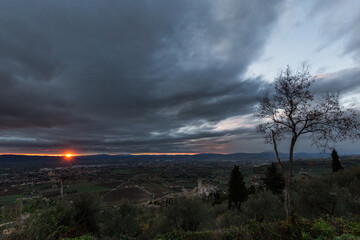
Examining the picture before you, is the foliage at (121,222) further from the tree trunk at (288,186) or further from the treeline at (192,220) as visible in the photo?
the tree trunk at (288,186)

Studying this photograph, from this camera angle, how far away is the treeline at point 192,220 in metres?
7.27

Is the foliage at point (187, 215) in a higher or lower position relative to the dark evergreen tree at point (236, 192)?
higher

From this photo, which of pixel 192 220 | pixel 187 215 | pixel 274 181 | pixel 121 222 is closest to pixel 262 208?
pixel 192 220

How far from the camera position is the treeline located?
23.8 ft

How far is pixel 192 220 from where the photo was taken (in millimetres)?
21688

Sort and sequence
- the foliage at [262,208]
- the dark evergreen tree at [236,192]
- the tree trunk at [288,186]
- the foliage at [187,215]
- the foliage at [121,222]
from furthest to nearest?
the dark evergreen tree at [236,192]
the foliage at [262,208]
the foliage at [187,215]
the foliage at [121,222]
the tree trunk at [288,186]

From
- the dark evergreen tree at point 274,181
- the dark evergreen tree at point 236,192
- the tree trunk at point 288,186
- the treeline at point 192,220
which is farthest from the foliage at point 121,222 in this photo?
the dark evergreen tree at point 274,181

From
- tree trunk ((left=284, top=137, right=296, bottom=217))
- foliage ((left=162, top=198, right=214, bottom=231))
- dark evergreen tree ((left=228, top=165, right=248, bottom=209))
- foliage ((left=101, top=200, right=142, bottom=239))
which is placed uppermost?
tree trunk ((left=284, top=137, right=296, bottom=217))

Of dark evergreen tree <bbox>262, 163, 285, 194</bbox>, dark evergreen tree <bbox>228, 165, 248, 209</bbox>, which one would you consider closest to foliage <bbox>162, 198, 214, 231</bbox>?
dark evergreen tree <bbox>228, 165, 248, 209</bbox>

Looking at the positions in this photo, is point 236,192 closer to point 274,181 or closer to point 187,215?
point 274,181

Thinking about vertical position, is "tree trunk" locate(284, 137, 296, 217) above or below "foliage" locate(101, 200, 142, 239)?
above

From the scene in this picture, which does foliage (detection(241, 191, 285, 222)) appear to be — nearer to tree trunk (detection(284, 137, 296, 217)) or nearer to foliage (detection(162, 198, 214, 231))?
foliage (detection(162, 198, 214, 231))

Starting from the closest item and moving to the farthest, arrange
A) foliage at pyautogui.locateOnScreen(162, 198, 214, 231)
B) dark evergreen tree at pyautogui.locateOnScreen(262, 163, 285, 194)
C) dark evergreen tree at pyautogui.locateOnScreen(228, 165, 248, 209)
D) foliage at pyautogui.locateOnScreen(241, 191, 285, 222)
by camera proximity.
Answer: foliage at pyautogui.locateOnScreen(162, 198, 214, 231)
foliage at pyautogui.locateOnScreen(241, 191, 285, 222)
dark evergreen tree at pyautogui.locateOnScreen(228, 165, 248, 209)
dark evergreen tree at pyautogui.locateOnScreen(262, 163, 285, 194)

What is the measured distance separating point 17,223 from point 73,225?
312 inches
